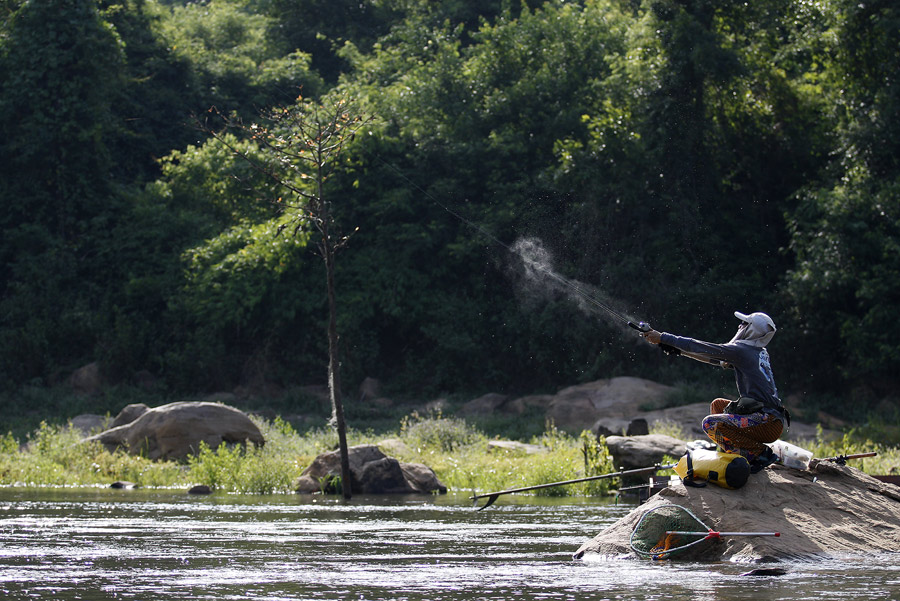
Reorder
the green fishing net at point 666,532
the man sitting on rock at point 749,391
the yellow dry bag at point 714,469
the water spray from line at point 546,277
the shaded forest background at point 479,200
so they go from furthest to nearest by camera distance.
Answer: the water spray from line at point 546,277 → the shaded forest background at point 479,200 → the yellow dry bag at point 714,469 → the man sitting on rock at point 749,391 → the green fishing net at point 666,532

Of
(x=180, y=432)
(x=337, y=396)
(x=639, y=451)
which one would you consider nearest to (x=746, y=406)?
(x=639, y=451)

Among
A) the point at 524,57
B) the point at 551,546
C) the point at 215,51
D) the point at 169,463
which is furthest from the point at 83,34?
the point at 551,546

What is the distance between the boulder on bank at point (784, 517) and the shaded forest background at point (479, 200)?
19454mm

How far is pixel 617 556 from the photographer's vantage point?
448 inches

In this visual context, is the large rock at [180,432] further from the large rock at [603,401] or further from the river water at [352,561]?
the large rock at [603,401]

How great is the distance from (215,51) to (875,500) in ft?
143

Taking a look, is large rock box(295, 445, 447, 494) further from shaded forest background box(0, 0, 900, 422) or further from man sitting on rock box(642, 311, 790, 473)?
shaded forest background box(0, 0, 900, 422)

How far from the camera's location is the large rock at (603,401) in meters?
32.2

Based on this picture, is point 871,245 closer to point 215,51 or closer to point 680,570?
point 680,570

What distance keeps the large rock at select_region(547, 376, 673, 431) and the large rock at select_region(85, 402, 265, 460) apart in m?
9.76

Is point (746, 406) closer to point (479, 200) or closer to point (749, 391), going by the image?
point (749, 391)

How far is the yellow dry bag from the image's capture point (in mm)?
11406

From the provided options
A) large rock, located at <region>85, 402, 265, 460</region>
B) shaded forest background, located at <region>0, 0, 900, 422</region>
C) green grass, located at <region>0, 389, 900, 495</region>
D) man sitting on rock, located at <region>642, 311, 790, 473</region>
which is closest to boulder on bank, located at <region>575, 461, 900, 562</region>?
man sitting on rock, located at <region>642, 311, 790, 473</region>

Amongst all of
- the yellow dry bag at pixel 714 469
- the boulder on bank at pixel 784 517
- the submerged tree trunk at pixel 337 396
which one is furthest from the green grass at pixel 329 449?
the yellow dry bag at pixel 714 469
